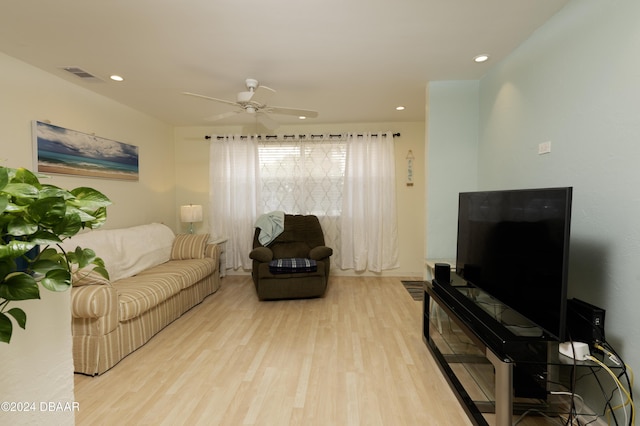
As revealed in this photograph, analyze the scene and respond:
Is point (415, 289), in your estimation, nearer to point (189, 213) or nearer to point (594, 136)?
point (594, 136)

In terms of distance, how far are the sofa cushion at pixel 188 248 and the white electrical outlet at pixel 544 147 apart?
3.66m

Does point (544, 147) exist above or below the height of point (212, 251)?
above

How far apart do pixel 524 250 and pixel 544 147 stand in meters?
0.92

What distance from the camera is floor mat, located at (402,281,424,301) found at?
12.0ft

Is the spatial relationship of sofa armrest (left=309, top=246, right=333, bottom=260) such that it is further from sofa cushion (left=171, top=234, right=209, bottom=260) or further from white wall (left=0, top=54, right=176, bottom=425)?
white wall (left=0, top=54, right=176, bottom=425)

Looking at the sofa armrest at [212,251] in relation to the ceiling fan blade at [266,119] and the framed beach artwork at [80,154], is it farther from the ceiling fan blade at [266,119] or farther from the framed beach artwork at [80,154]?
the ceiling fan blade at [266,119]

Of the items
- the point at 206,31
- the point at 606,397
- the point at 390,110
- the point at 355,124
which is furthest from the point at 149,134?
the point at 606,397

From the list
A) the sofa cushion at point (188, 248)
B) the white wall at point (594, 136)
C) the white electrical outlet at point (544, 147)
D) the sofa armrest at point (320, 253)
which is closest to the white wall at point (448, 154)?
the white wall at point (594, 136)

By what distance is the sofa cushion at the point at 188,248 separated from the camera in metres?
3.74

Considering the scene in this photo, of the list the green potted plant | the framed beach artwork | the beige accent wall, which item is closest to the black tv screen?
the green potted plant

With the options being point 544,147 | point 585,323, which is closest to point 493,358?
point 585,323

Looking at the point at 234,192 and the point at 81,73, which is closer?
the point at 81,73

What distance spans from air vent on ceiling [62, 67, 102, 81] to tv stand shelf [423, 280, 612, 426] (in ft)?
12.0

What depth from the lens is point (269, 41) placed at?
2.14 metres
